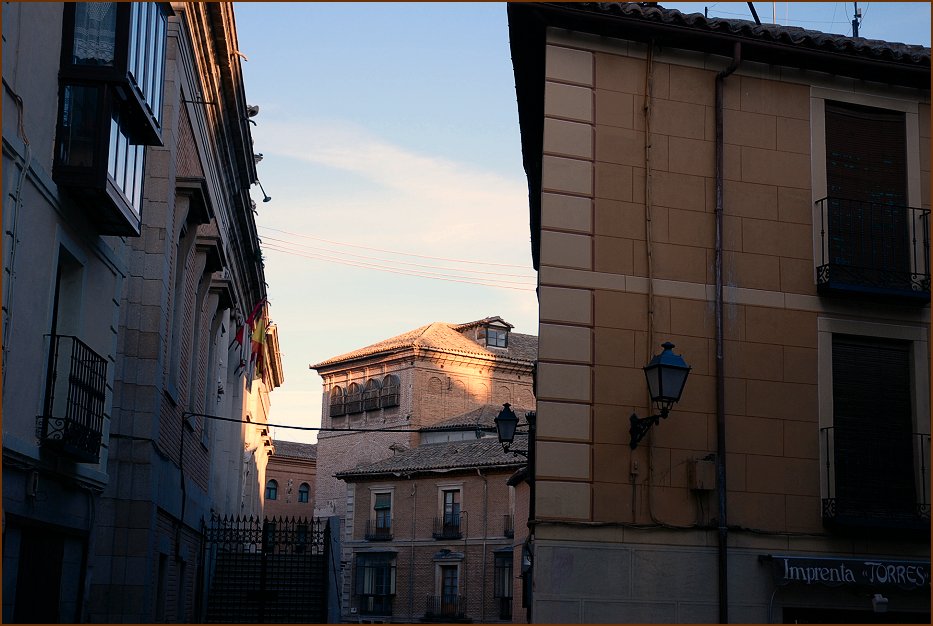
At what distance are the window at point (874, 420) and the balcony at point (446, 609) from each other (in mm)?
39074

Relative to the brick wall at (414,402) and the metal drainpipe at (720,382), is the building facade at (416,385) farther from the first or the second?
the metal drainpipe at (720,382)

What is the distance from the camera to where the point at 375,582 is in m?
55.1

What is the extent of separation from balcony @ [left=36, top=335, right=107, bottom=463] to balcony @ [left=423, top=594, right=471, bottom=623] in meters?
39.6

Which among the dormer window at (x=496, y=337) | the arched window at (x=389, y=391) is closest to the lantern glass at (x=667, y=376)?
the arched window at (x=389, y=391)

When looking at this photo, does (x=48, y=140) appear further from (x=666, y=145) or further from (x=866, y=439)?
(x=866, y=439)

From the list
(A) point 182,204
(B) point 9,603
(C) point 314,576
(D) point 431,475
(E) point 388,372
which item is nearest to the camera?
(B) point 9,603

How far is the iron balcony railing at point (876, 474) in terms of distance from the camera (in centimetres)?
1207

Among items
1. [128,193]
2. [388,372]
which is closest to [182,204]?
[128,193]

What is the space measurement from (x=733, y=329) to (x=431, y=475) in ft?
139

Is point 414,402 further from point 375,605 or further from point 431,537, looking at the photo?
point 431,537

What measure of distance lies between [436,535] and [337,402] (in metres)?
26.7

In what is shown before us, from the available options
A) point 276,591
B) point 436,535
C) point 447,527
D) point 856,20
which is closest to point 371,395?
point 436,535

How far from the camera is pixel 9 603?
408 inches

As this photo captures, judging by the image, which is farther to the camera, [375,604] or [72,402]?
[375,604]
